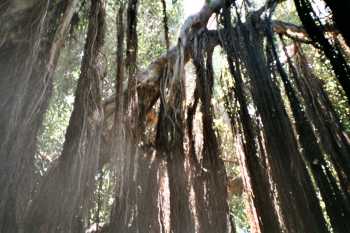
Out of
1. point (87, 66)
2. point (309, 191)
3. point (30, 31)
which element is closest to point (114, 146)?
point (87, 66)

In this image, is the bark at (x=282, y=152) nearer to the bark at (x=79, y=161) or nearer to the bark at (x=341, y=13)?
the bark at (x=79, y=161)

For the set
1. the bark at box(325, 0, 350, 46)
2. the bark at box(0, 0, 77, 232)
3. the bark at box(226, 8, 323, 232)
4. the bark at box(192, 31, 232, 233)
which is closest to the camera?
the bark at box(325, 0, 350, 46)

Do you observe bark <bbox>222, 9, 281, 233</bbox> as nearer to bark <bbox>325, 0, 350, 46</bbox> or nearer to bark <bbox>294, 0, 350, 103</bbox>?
bark <bbox>294, 0, 350, 103</bbox>

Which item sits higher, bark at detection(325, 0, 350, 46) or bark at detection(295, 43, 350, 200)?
bark at detection(295, 43, 350, 200)

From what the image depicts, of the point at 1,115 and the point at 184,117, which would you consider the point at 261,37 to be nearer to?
the point at 184,117

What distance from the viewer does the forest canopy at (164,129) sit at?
5.67 feet

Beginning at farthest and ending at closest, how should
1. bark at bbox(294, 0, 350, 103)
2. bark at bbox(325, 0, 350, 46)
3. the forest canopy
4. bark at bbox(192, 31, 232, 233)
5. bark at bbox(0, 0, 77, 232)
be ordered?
bark at bbox(192, 31, 232, 233), the forest canopy, bark at bbox(0, 0, 77, 232), bark at bbox(294, 0, 350, 103), bark at bbox(325, 0, 350, 46)

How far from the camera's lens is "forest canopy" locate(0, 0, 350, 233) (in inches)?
68.0

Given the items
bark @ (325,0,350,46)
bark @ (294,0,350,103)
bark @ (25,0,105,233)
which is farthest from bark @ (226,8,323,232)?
bark @ (325,0,350,46)

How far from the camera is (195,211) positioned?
241cm

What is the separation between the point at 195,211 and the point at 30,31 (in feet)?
4.80

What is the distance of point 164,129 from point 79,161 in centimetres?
101

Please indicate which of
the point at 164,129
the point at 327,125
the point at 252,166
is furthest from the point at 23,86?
the point at 327,125

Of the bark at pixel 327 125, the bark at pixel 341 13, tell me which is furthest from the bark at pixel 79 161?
the bark at pixel 327 125
